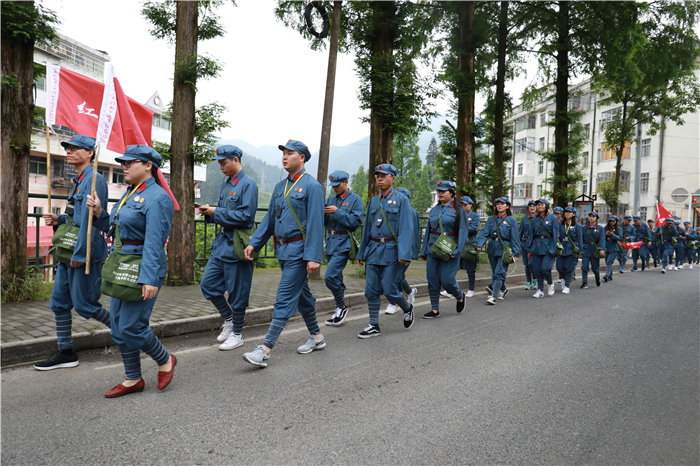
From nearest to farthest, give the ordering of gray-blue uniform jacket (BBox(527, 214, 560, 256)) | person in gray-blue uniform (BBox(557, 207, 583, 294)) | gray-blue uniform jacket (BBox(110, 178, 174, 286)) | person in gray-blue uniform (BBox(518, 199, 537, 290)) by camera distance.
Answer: gray-blue uniform jacket (BBox(110, 178, 174, 286)) → gray-blue uniform jacket (BBox(527, 214, 560, 256)) → person in gray-blue uniform (BBox(518, 199, 537, 290)) → person in gray-blue uniform (BBox(557, 207, 583, 294))

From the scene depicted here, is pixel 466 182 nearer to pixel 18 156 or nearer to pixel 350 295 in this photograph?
pixel 350 295

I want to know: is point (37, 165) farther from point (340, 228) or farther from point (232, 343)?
point (232, 343)

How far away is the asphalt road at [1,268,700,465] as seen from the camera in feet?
9.18

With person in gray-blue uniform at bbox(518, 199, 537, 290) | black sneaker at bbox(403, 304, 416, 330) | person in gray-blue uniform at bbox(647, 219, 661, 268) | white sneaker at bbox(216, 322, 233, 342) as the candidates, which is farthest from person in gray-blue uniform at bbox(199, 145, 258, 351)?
person in gray-blue uniform at bbox(647, 219, 661, 268)

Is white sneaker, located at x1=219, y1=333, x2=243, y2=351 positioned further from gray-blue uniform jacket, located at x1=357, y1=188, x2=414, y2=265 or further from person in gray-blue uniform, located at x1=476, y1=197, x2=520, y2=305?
person in gray-blue uniform, located at x1=476, y1=197, x2=520, y2=305

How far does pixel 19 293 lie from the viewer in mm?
6363

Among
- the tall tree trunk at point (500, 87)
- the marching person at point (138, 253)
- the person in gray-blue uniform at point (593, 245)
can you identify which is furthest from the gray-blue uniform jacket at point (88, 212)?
the tall tree trunk at point (500, 87)

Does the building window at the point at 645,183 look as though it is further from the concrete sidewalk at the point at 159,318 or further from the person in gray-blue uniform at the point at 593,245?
the concrete sidewalk at the point at 159,318

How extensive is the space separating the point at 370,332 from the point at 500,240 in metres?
4.60

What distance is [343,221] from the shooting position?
621cm

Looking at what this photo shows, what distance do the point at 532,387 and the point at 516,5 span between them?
1525cm

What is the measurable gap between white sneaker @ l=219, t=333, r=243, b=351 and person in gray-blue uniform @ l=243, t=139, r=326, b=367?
27.2 inches

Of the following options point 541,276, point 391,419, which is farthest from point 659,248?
point 391,419

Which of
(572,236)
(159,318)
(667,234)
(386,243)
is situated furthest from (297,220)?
(667,234)
